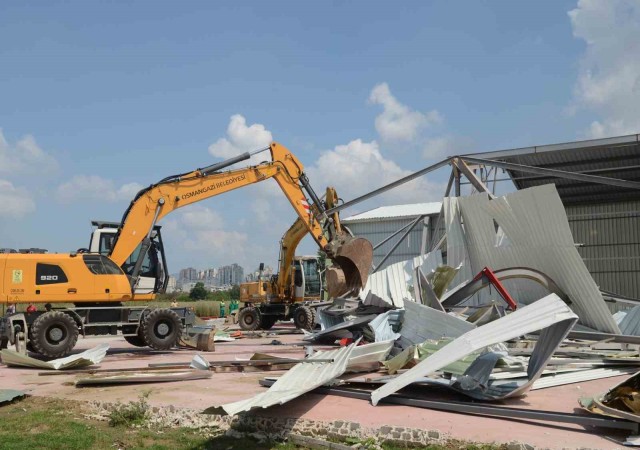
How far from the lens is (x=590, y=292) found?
14516 millimetres

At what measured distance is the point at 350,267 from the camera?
20.6 m

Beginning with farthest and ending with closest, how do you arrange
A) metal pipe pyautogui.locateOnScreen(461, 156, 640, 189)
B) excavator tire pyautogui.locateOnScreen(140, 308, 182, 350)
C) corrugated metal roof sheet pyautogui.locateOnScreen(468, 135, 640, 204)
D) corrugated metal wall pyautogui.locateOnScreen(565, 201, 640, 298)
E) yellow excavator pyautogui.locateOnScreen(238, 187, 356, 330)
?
yellow excavator pyautogui.locateOnScreen(238, 187, 356, 330) → corrugated metal wall pyautogui.locateOnScreen(565, 201, 640, 298) → corrugated metal roof sheet pyautogui.locateOnScreen(468, 135, 640, 204) → metal pipe pyautogui.locateOnScreen(461, 156, 640, 189) → excavator tire pyautogui.locateOnScreen(140, 308, 182, 350)

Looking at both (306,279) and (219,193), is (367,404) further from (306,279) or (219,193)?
(306,279)

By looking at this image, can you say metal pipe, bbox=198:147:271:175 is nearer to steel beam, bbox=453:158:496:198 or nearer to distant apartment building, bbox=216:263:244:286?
steel beam, bbox=453:158:496:198

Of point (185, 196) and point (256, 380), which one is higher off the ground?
point (185, 196)

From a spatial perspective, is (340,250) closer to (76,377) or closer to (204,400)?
(76,377)

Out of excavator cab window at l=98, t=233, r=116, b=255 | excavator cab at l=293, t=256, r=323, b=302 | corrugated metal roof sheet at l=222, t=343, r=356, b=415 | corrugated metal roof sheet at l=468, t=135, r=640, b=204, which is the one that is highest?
corrugated metal roof sheet at l=468, t=135, r=640, b=204

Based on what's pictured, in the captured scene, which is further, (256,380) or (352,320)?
(352,320)

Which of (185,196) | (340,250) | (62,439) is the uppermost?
(185,196)

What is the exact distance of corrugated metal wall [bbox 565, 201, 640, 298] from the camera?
82.8 feet

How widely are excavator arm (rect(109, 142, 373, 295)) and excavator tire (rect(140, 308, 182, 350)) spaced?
1.17 m

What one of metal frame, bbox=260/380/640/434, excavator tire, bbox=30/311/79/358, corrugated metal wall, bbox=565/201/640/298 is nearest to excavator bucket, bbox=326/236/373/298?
excavator tire, bbox=30/311/79/358

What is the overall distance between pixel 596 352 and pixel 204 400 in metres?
7.70

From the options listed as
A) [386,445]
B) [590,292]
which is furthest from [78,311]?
[590,292]
